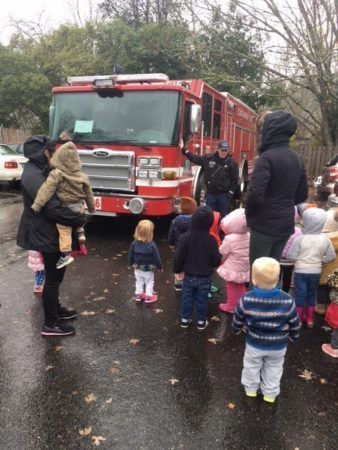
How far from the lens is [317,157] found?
1841cm

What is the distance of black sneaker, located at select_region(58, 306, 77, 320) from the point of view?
4414 mm

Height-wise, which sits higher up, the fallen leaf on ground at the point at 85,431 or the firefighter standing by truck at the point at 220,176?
the firefighter standing by truck at the point at 220,176

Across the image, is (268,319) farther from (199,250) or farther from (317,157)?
(317,157)

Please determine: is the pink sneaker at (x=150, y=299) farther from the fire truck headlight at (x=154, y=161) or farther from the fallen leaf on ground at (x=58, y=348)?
the fire truck headlight at (x=154, y=161)

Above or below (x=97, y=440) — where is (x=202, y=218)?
above

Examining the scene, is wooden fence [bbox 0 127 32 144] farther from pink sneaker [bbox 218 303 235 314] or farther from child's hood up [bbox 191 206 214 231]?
child's hood up [bbox 191 206 214 231]

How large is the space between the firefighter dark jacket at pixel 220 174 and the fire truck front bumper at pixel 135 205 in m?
0.78

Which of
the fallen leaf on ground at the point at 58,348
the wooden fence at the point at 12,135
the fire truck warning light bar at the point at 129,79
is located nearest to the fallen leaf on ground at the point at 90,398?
Answer: the fallen leaf on ground at the point at 58,348

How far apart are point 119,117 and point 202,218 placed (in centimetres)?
391

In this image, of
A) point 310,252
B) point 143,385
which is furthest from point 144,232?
point 310,252

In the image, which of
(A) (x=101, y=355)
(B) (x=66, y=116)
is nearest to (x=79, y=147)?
(B) (x=66, y=116)

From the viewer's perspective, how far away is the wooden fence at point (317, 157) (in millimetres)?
18086

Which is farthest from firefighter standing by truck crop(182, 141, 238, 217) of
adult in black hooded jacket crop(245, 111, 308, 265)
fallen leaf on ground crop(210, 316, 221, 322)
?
adult in black hooded jacket crop(245, 111, 308, 265)

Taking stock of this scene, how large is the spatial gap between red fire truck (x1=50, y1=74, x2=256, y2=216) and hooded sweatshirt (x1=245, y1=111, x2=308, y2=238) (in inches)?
132
